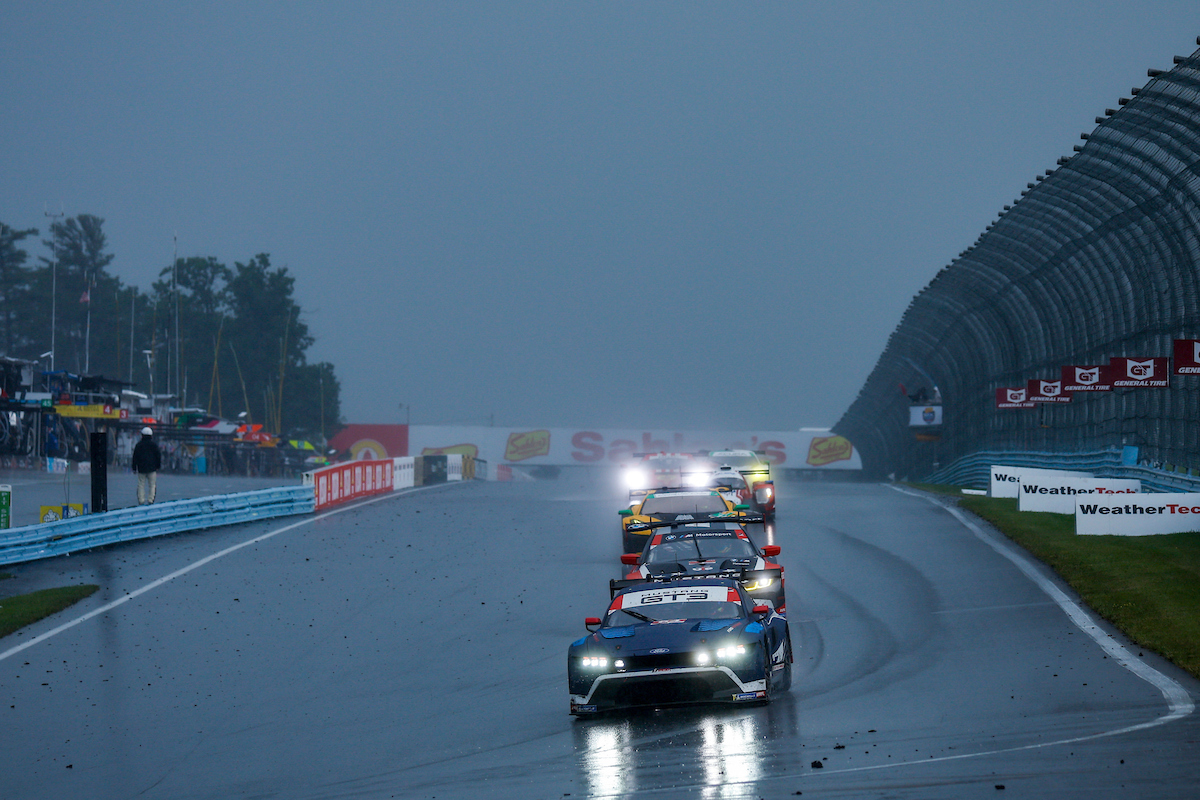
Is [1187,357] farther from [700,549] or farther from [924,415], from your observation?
[924,415]

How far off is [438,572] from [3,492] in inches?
298

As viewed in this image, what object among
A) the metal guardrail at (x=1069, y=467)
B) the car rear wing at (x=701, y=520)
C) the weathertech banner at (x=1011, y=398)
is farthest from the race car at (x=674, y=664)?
the weathertech banner at (x=1011, y=398)

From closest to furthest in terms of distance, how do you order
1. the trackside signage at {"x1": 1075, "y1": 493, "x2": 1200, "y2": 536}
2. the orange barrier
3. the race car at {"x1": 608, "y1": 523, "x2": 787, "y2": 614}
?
the race car at {"x1": 608, "y1": 523, "x2": 787, "y2": 614}
the trackside signage at {"x1": 1075, "y1": 493, "x2": 1200, "y2": 536}
the orange barrier

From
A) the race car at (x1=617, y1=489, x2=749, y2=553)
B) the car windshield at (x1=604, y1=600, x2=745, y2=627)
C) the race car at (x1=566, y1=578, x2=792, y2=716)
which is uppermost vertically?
the race car at (x1=617, y1=489, x2=749, y2=553)

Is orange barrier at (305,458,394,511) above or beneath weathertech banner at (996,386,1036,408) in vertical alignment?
beneath

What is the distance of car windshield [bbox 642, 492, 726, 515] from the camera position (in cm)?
1962

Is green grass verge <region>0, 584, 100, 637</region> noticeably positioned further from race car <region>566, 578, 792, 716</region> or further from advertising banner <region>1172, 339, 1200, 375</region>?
advertising banner <region>1172, 339, 1200, 375</region>

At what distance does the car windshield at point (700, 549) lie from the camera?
Answer: 1503 centimetres

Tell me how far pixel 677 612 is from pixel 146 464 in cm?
1820

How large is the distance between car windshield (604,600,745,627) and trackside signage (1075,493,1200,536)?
10.9 m

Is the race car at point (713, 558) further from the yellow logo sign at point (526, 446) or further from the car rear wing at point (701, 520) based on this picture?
the yellow logo sign at point (526, 446)

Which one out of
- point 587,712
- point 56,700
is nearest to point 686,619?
point 587,712

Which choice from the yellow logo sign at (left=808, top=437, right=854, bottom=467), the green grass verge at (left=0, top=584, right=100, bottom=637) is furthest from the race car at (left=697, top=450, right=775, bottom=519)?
the yellow logo sign at (left=808, top=437, right=854, bottom=467)

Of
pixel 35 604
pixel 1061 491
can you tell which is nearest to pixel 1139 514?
pixel 1061 491
